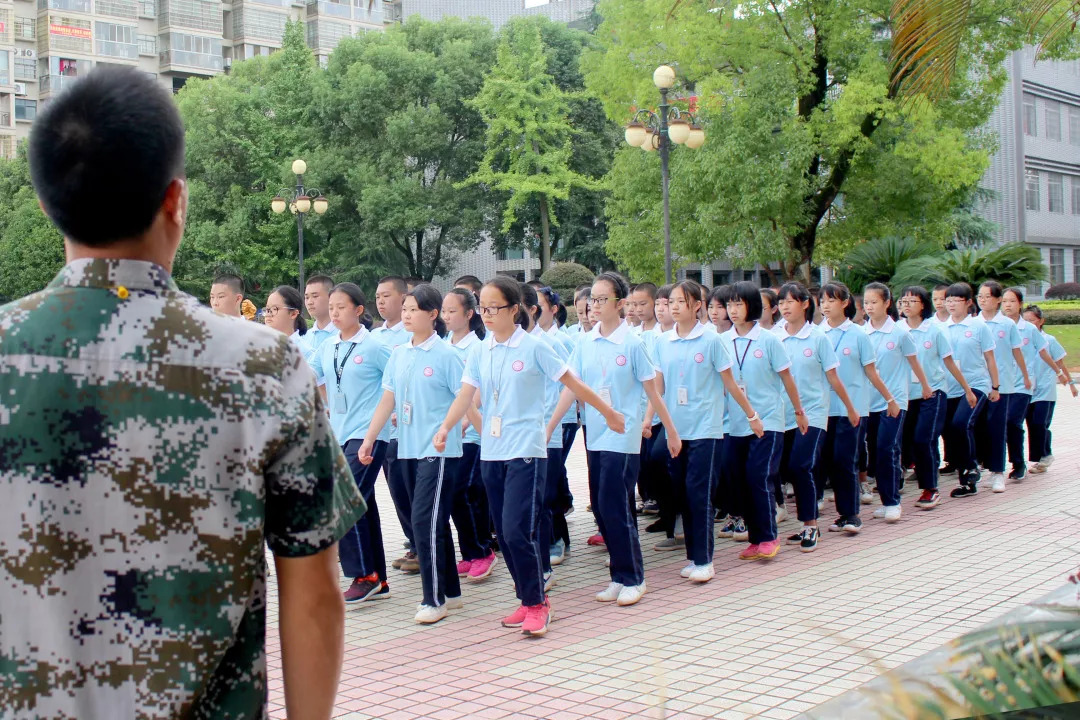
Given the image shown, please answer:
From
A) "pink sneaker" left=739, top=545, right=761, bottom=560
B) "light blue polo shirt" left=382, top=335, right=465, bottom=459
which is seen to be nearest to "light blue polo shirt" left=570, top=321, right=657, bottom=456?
"light blue polo shirt" left=382, top=335, right=465, bottom=459

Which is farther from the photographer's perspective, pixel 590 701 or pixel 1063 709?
pixel 590 701

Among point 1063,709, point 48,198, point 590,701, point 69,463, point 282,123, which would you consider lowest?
point 590,701

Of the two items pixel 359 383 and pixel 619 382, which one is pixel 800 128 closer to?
pixel 619 382

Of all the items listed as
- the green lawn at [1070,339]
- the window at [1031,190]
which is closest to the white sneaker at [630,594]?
the green lawn at [1070,339]

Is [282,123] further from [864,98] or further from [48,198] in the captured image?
[48,198]

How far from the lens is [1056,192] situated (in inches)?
1955

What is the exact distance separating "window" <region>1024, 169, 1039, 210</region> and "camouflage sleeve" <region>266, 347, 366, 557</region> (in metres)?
50.6

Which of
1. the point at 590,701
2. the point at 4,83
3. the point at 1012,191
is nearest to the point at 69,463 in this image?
the point at 590,701

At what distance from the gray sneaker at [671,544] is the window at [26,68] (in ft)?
172

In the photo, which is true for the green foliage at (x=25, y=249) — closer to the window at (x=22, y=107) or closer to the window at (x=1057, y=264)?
the window at (x=22, y=107)

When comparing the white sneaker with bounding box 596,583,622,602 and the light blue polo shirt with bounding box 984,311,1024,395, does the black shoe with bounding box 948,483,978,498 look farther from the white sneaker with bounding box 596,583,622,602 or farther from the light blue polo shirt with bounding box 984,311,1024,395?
the white sneaker with bounding box 596,583,622,602

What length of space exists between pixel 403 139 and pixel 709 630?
116 feet

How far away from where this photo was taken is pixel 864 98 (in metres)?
22.7

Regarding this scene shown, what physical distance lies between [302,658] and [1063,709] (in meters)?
1.34
